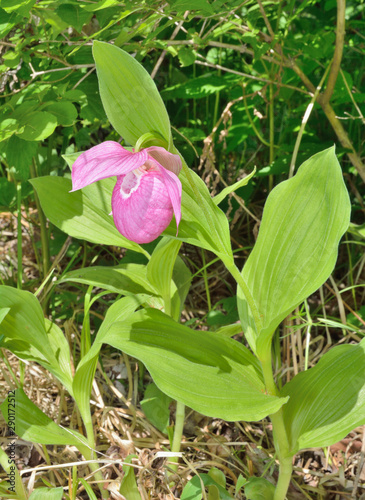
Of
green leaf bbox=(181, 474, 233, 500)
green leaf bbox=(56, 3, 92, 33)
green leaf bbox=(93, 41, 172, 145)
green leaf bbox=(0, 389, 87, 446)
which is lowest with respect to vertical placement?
green leaf bbox=(181, 474, 233, 500)

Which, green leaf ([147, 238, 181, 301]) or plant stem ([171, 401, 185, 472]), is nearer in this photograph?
green leaf ([147, 238, 181, 301])

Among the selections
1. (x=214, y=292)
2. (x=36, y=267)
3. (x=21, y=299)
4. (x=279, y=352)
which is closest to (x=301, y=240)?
(x=279, y=352)

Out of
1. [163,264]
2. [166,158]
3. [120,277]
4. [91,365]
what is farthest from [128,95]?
[91,365]

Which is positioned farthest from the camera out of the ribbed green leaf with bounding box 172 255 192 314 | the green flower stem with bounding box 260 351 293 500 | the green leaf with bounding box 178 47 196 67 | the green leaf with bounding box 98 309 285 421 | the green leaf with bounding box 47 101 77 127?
the ribbed green leaf with bounding box 172 255 192 314

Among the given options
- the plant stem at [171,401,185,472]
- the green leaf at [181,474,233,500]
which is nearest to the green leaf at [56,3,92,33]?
the plant stem at [171,401,185,472]

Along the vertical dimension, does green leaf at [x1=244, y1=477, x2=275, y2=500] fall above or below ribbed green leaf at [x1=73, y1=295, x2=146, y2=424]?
below

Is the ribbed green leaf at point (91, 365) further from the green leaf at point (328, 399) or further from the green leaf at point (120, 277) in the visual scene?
the green leaf at point (328, 399)

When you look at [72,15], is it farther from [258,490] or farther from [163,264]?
[258,490]

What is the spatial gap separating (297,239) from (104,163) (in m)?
0.43

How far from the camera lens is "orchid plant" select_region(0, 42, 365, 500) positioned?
84cm

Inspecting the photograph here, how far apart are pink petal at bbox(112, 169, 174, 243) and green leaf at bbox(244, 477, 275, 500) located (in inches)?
23.6

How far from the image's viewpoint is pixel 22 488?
1.04 meters

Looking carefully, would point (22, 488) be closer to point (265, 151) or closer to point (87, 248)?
point (87, 248)

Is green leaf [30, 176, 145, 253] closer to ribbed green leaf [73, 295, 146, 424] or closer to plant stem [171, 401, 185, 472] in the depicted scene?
ribbed green leaf [73, 295, 146, 424]
